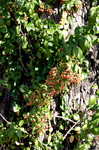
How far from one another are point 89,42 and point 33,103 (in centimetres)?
73

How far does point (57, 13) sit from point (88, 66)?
0.57 m

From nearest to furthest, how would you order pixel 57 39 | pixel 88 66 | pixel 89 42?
pixel 89 42
pixel 57 39
pixel 88 66

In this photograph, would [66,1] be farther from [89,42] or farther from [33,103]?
[33,103]

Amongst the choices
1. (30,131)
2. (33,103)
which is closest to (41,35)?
(33,103)

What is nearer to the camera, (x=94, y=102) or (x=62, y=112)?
(x=94, y=102)

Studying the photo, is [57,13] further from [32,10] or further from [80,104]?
[80,104]

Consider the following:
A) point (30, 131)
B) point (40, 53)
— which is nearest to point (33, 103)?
point (30, 131)

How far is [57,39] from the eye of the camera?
2936 millimetres

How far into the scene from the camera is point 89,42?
270cm

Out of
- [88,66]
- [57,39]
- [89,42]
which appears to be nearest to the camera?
[89,42]

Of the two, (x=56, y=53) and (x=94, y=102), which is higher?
(x=56, y=53)

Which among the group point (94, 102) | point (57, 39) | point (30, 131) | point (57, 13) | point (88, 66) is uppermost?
point (57, 13)

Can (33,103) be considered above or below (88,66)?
below

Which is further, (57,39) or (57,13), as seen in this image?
(57,13)
